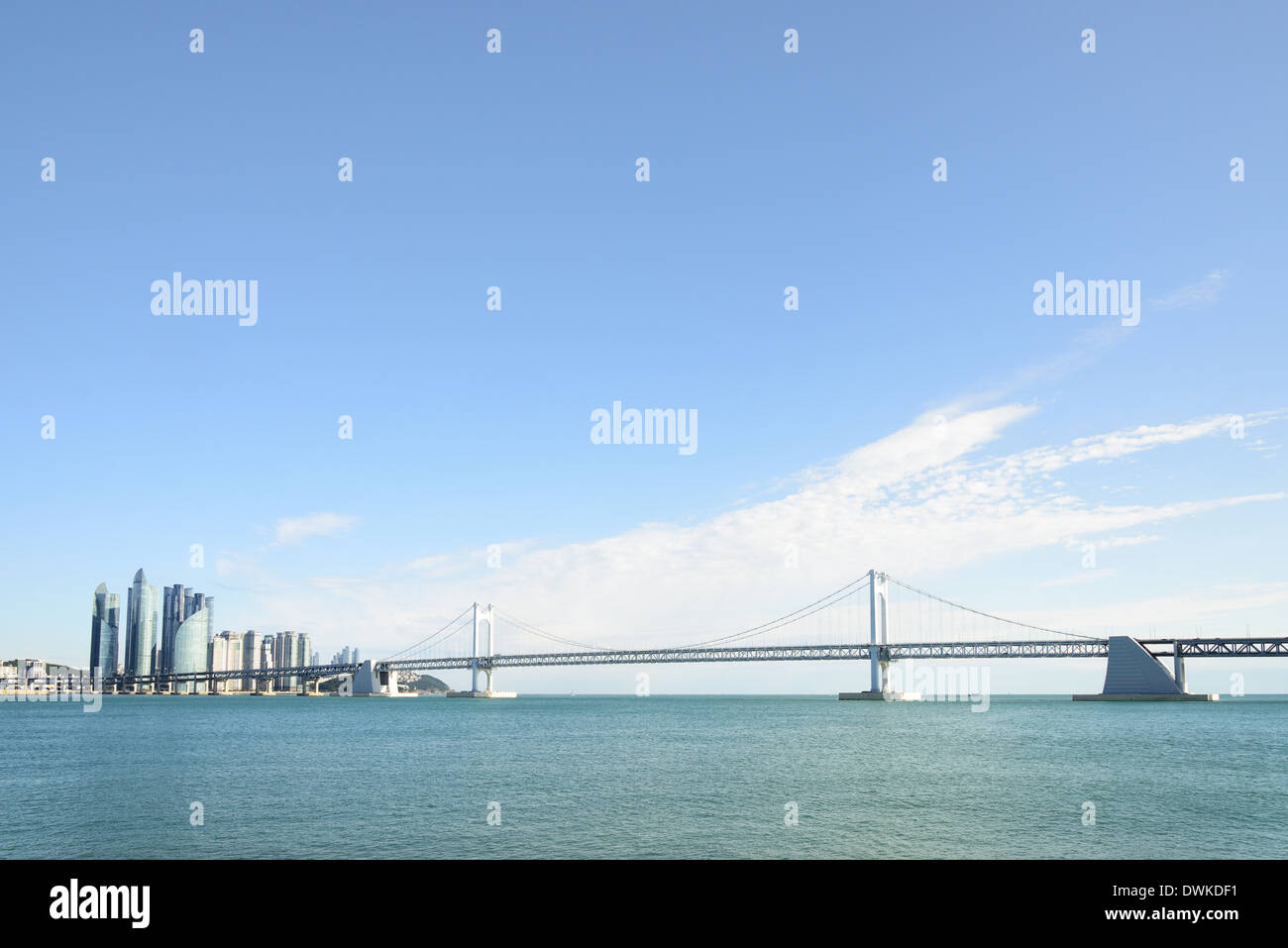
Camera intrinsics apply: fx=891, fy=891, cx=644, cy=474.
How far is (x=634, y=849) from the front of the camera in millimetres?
21453

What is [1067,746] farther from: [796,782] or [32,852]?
[32,852]

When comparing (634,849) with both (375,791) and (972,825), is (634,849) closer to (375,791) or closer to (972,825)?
(972,825)

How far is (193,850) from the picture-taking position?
72.9ft
